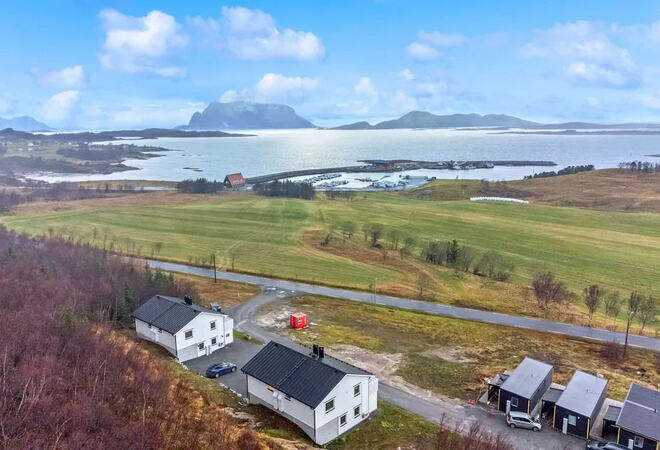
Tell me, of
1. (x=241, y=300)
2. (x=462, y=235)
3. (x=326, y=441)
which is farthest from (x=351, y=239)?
(x=326, y=441)

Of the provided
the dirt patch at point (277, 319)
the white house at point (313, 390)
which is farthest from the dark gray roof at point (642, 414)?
the dirt patch at point (277, 319)

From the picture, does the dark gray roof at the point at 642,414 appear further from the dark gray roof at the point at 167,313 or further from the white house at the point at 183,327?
the dark gray roof at the point at 167,313

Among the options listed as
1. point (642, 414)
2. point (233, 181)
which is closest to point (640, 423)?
point (642, 414)

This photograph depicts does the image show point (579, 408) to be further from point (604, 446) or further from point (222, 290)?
point (222, 290)

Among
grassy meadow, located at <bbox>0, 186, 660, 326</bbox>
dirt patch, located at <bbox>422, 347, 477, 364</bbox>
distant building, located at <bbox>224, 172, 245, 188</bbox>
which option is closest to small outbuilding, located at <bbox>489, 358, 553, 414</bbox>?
dirt patch, located at <bbox>422, 347, 477, 364</bbox>

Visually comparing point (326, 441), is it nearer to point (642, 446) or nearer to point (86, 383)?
point (86, 383)

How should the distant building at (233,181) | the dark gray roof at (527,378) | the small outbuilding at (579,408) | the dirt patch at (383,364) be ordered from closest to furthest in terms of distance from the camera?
the small outbuilding at (579,408) < the dark gray roof at (527,378) < the dirt patch at (383,364) < the distant building at (233,181)
